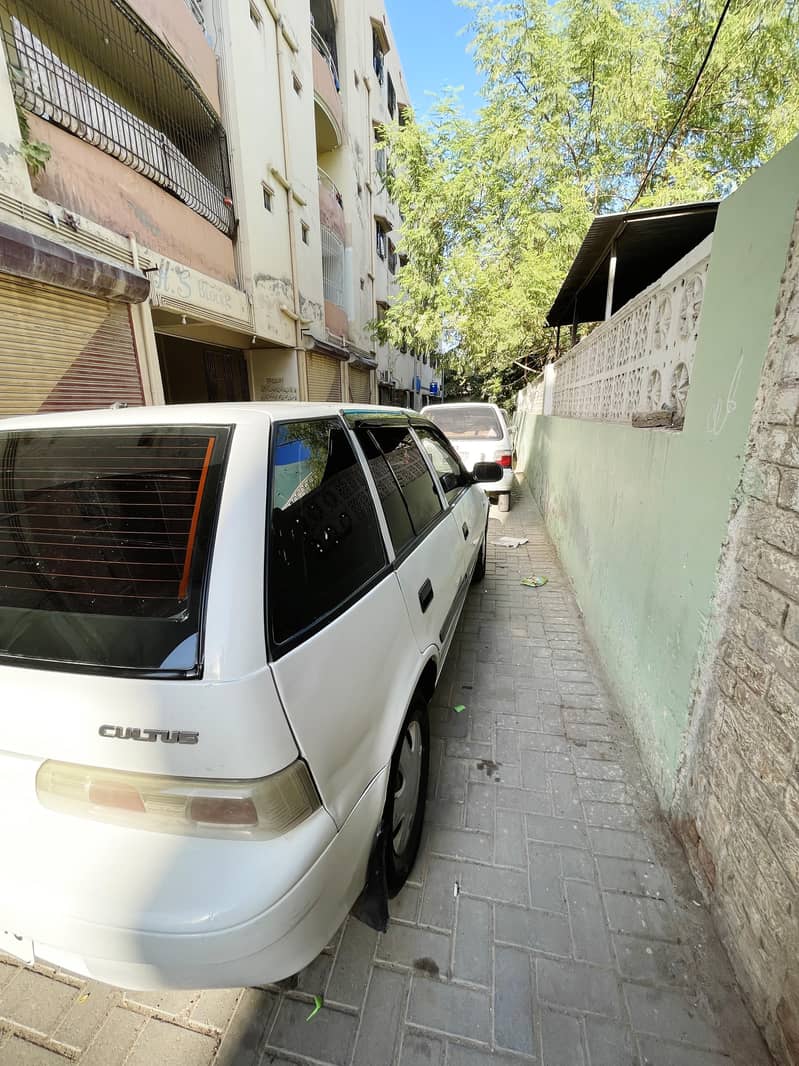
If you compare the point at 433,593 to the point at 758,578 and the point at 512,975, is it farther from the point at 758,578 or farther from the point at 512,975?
the point at 512,975

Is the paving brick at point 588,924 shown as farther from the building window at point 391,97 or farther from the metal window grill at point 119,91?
the building window at point 391,97

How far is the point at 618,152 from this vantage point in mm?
9547

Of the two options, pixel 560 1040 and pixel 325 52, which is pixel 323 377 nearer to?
pixel 325 52

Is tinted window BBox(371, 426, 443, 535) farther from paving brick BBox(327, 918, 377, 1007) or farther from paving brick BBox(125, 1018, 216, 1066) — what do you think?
paving brick BBox(125, 1018, 216, 1066)

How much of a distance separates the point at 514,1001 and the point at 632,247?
5.90 metres

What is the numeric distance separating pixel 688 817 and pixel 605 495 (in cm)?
215

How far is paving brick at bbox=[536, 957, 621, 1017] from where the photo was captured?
142 centimetres

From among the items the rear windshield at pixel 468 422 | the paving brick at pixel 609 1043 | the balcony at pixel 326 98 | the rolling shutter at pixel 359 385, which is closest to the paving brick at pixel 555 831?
the paving brick at pixel 609 1043

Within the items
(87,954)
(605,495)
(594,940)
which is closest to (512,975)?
(594,940)

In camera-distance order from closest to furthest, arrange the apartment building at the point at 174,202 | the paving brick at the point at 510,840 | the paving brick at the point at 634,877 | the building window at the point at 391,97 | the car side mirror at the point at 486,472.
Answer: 1. the paving brick at the point at 634,877
2. the paving brick at the point at 510,840
3. the car side mirror at the point at 486,472
4. the apartment building at the point at 174,202
5. the building window at the point at 391,97

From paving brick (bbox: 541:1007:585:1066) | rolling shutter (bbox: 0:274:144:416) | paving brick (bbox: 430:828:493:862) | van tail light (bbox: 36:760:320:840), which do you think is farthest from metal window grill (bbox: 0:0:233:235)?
paving brick (bbox: 541:1007:585:1066)

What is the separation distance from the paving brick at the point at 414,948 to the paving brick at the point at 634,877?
0.56 m

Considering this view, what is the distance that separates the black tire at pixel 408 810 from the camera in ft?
5.30

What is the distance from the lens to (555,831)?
2.00 m
